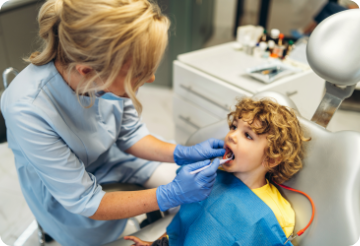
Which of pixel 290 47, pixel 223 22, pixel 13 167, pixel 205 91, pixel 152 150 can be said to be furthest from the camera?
pixel 223 22

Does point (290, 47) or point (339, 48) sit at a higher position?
point (339, 48)

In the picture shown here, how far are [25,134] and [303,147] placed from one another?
840mm

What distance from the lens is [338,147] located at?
763 mm

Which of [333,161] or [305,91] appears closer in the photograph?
[333,161]

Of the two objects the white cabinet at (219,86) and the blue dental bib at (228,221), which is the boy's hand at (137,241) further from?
the white cabinet at (219,86)

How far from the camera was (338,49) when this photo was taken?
760 millimetres

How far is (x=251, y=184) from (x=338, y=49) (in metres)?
0.51

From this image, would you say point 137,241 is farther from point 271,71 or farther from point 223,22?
point 223,22

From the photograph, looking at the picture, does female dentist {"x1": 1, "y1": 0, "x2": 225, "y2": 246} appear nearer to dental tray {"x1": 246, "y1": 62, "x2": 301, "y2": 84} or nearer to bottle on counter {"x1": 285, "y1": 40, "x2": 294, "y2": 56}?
dental tray {"x1": 246, "y1": 62, "x2": 301, "y2": 84}

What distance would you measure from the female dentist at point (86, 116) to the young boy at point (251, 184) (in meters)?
0.10

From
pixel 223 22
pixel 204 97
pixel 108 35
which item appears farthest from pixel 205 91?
pixel 223 22

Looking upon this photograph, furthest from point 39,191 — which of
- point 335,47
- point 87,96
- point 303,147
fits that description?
point 335,47

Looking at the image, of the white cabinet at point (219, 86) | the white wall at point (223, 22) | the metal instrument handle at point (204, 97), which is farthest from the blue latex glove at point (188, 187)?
the white wall at point (223, 22)

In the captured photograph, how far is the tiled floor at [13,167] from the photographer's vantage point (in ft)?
4.94
